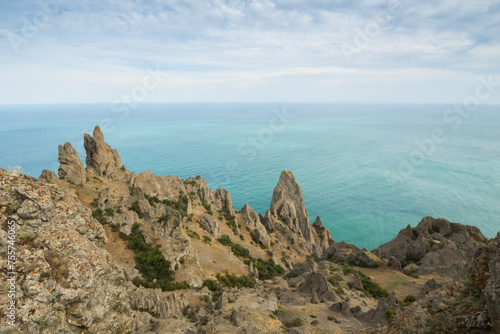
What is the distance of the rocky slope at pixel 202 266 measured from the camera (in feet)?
38.9

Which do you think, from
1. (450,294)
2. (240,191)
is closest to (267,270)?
(450,294)

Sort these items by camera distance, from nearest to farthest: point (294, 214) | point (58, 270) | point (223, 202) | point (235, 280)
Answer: point (58, 270) → point (235, 280) → point (223, 202) → point (294, 214)

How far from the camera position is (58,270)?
11.9 metres

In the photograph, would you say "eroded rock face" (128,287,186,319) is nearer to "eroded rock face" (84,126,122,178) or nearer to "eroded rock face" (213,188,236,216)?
"eroded rock face" (84,126,122,178)

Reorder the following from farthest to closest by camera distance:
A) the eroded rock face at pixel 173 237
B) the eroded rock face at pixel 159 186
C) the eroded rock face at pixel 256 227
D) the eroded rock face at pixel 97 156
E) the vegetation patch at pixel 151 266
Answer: the eroded rock face at pixel 256 227 < the eroded rock face at pixel 159 186 < the eroded rock face at pixel 97 156 < the eroded rock face at pixel 173 237 < the vegetation patch at pixel 151 266

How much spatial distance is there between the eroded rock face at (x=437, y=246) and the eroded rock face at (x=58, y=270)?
5116cm

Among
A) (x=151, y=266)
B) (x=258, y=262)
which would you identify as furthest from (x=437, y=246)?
(x=151, y=266)

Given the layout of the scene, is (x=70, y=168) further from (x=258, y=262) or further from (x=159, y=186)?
(x=258, y=262)

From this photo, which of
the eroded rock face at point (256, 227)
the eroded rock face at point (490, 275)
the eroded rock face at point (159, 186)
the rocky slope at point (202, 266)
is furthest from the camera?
the eroded rock face at point (256, 227)

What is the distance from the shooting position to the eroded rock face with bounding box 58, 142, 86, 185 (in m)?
38.3

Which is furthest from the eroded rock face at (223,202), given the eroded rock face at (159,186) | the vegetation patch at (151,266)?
the vegetation patch at (151,266)

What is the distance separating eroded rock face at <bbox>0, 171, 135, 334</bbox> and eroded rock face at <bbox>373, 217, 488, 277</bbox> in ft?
168

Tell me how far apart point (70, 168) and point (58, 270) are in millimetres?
33142

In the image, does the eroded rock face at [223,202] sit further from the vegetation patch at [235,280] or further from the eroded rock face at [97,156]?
the eroded rock face at [97,156]
